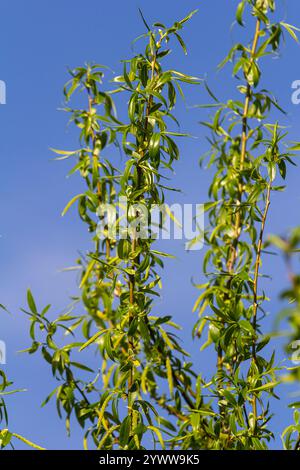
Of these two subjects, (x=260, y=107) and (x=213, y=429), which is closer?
(x=213, y=429)

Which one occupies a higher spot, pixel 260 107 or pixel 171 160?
pixel 260 107

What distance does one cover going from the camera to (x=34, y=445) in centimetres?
159

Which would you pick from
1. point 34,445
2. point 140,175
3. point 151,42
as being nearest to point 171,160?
point 140,175

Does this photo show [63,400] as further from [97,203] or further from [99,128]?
[99,128]

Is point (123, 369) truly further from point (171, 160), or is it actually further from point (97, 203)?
point (97, 203)

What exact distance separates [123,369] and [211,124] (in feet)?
3.33

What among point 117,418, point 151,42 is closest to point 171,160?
point 151,42

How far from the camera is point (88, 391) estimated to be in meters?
2.02

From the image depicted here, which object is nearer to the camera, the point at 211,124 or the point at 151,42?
the point at 151,42
